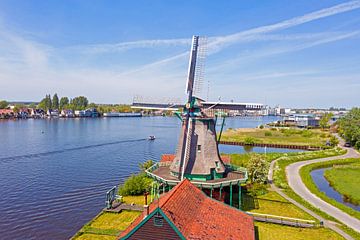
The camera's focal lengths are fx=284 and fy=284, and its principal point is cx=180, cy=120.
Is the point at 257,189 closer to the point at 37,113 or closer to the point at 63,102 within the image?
the point at 37,113

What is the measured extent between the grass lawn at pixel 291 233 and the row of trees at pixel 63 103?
162018 millimetres

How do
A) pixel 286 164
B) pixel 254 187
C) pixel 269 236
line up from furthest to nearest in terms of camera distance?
pixel 286 164 → pixel 254 187 → pixel 269 236

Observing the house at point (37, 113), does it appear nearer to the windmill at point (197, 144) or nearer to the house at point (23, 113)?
the house at point (23, 113)

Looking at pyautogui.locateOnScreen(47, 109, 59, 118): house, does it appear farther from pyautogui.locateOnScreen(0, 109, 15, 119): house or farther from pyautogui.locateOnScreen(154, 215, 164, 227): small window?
pyautogui.locateOnScreen(154, 215, 164, 227): small window

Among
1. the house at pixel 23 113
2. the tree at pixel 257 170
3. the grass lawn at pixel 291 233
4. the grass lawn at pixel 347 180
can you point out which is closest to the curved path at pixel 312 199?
the grass lawn at pixel 291 233

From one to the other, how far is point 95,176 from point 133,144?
27.3 metres

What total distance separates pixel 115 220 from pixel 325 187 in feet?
84.4

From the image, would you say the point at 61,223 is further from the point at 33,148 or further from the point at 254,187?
the point at 33,148

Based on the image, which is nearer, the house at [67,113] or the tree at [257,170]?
the tree at [257,170]

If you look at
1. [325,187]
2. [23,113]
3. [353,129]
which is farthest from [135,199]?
[23,113]

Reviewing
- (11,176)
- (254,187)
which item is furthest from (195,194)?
(11,176)

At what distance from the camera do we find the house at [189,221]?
11.8 metres

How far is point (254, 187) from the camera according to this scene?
96.6 ft

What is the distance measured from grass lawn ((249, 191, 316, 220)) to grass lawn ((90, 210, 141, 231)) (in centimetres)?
1004
